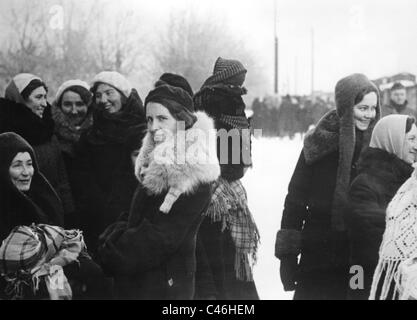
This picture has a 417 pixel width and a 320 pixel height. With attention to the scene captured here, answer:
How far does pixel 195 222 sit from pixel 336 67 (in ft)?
4.02

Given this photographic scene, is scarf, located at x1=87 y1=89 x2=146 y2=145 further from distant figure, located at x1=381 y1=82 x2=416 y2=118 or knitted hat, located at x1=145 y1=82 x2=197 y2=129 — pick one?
distant figure, located at x1=381 y1=82 x2=416 y2=118

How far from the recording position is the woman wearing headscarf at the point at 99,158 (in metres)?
3.01

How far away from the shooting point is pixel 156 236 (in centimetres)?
262

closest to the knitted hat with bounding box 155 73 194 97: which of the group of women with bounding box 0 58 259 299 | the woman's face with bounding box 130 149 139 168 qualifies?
the group of women with bounding box 0 58 259 299

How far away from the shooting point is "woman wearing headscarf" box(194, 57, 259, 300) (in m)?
2.88

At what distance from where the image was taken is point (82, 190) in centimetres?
303

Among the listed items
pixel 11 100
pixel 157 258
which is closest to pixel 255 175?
pixel 157 258

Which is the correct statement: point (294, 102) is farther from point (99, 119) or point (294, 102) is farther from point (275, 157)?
point (99, 119)

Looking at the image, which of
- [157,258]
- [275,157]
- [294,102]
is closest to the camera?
[157,258]

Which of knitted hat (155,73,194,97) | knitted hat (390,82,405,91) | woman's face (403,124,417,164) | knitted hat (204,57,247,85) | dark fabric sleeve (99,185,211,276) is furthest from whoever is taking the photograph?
knitted hat (390,82,405,91)

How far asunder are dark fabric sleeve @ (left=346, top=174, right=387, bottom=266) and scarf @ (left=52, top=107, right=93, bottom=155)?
1.43 meters

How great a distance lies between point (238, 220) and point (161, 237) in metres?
0.50

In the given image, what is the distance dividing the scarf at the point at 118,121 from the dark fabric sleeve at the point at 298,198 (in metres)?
0.85

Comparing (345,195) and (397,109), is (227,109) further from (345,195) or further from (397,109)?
(397,109)
